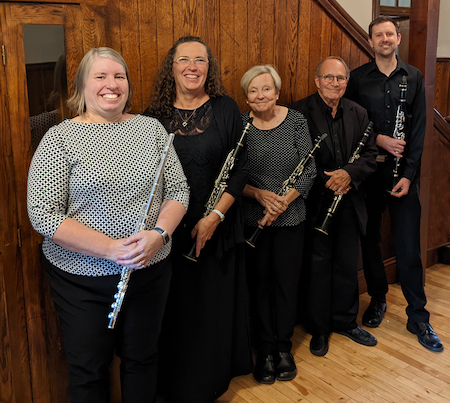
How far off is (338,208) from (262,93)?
81 cm

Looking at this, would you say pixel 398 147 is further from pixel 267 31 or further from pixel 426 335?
pixel 426 335

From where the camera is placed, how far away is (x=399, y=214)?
9.68 ft

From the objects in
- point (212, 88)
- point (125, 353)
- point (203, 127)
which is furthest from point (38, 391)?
point (212, 88)

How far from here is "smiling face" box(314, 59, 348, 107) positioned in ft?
8.74

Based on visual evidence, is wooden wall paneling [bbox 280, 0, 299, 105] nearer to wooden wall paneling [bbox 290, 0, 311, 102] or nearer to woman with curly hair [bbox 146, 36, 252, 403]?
wooden wall paneling [bbox 290, 0, 311, 102]

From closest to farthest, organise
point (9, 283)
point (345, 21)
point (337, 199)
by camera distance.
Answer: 1. point (9, 283)
2. point (337, 199)
3. point (345, 21)

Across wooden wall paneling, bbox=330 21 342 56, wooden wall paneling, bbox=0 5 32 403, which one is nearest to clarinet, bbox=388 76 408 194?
wooden wall paneling, bbox=330 21 342 56

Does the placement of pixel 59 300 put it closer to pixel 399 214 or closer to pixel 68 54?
pixel 68 54

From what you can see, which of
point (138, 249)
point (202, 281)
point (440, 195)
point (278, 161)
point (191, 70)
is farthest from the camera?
point (440, 195)

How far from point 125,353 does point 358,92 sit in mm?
2014

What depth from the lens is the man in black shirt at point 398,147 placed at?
2.86 m

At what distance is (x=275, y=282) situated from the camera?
8.44 ft

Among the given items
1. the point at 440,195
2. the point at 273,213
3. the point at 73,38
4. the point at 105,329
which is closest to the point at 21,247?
the point at 105,329

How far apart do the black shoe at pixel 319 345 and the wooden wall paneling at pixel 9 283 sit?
1.50 meters
